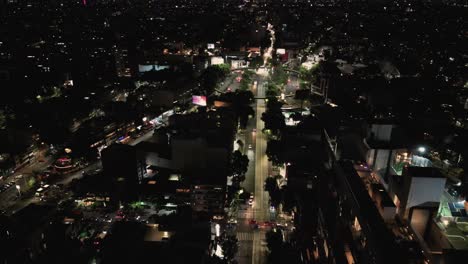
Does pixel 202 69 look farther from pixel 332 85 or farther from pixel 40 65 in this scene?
pixel 40 65

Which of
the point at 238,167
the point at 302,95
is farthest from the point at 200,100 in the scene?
the point at 238,167

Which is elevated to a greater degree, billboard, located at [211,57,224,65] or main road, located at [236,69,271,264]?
billboard, located at [211,57,224,65]

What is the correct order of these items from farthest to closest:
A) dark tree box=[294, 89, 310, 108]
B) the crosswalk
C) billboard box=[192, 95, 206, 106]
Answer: dark tree box=[294, 89, 310, 108] → billboard box=[192, 95, 206, 106] → the crosswalk

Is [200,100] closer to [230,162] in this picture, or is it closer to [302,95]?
[302,95]

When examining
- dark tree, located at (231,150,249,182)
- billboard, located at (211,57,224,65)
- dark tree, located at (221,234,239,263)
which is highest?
billboard, located at (211,57,224,65)

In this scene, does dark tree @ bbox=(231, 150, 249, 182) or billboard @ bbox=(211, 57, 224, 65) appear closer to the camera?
dark tree @ bbox=(231, 150, 249, 182)

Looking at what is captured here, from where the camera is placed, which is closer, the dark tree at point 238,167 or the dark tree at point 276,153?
the dark tree at point 238,167

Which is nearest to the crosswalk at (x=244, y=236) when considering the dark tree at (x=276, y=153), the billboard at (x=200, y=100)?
the dark tree at (x=276, y=153)

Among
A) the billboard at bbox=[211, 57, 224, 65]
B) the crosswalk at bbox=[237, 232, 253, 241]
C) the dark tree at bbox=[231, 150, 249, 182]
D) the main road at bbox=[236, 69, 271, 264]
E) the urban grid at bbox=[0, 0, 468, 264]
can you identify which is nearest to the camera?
the urban grid at bbox=[0, 0, 468, 264]

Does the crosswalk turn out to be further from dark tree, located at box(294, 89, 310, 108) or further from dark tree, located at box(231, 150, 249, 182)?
dark tree, located at box(294, 89, 310, 108)

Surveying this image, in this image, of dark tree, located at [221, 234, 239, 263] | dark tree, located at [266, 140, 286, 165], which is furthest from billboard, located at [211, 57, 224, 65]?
dark tree, located at [221, 234, 239, 263]

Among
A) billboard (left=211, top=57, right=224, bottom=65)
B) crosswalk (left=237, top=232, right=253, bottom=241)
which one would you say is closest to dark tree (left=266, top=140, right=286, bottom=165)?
crosswalk (left=237, top=232, right=253, bottom=241)

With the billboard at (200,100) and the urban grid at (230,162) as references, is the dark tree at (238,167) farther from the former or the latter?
the billboard at (200,100)
